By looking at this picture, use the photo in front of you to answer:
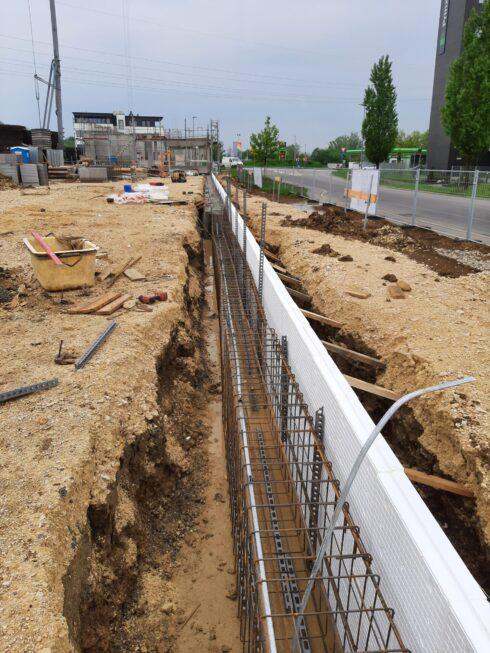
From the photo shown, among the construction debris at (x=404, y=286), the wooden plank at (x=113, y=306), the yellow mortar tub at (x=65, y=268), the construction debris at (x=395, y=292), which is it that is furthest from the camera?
the construction debris at (x=404, y=286)

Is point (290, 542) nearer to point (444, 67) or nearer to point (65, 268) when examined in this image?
point (65, 268)

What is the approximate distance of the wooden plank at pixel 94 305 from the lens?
7.07 meters

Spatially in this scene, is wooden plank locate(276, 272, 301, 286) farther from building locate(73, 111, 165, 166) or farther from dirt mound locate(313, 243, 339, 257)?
building locate(73, 111, 165, 166)

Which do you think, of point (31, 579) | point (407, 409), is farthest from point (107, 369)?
point (407, 409)

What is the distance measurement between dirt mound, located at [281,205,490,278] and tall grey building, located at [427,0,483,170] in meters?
28.5

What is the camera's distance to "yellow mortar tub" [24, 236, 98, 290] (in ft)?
25.2

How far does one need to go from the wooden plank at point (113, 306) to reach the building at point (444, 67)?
127 feet

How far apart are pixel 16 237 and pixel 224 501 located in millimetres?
8733

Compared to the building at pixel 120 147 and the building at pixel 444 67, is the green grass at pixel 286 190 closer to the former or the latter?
the building at pixel 444 67

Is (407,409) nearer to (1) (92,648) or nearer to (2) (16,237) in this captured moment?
(1) (92,648)

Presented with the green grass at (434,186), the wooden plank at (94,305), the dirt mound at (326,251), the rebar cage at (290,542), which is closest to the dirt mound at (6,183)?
the green grass at (434,186)

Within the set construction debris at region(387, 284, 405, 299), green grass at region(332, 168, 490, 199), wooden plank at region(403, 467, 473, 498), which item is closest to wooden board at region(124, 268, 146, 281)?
construction debris at region(387, 284, 405, 299)

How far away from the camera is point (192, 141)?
55.7 metres

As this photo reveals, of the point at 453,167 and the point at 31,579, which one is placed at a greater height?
the point at 453,167
